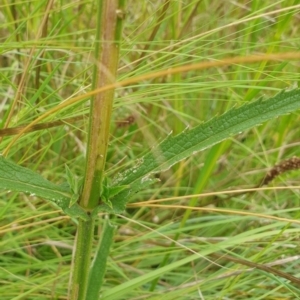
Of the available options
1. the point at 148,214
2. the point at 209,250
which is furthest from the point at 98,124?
the point at 148,214

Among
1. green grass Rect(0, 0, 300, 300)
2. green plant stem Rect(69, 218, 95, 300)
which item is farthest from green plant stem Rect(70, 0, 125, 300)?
green grass Rect(0, 0, 300, 300)

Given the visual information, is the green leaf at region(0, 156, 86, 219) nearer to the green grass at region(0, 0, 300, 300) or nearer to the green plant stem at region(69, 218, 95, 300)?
the green plant stem at region(69, 218, 95, 300)

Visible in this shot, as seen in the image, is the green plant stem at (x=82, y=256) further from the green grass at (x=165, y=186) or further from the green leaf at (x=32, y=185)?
the green grass at (x=165, y=186)

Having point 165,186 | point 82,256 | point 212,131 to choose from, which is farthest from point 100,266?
point 165,186

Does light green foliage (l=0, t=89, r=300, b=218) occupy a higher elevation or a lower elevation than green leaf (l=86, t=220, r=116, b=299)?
higher

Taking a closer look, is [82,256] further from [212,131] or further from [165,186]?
[165,186]
